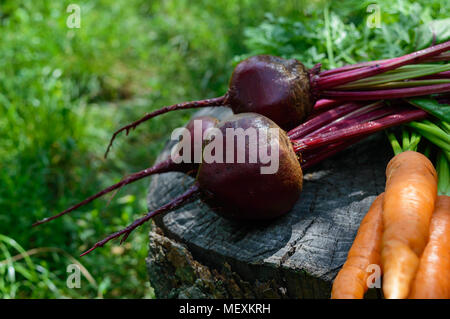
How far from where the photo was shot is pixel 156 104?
4027 mm

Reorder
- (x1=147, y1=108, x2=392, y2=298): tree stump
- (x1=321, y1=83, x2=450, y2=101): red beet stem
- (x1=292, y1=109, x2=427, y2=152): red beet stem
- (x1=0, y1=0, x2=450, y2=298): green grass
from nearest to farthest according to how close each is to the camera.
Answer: (x1=147, y1=108, x2=392, y2=298): tree stump < (x1=292, y1=109, x2=427, y2=152): red beet stem < (x1=321, y1=83, x2=450, y2=101): red beet stem < (x1=0, y1=0, x2=450, y2=298): green grass

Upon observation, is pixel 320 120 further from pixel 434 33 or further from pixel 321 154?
pixel 434 33

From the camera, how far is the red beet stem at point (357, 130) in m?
1.86

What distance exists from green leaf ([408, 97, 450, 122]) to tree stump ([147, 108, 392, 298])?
Result: 0.27 metres

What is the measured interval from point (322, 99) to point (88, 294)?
1.77 m

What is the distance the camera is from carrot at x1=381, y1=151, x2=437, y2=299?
1257 mm

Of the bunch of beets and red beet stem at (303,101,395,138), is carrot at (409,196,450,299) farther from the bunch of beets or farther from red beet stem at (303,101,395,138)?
red beet stem at (303,101,395,138)

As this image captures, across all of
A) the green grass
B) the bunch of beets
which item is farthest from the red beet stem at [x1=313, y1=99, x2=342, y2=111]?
the green grass

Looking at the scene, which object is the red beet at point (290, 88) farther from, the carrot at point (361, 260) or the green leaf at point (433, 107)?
the carrot at point (361, 260)

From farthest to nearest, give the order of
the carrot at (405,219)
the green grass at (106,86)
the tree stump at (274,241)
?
the green grass at (106,86), the tree stump at (274,241), the carrot at (405,219)

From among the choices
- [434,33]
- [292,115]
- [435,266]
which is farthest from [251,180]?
[434,33]

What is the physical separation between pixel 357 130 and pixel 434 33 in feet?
2.40

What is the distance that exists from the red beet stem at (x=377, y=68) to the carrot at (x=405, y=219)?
50cm

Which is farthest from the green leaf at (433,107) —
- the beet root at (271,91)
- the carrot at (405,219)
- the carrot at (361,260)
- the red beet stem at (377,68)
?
the carrot at (361,260)
